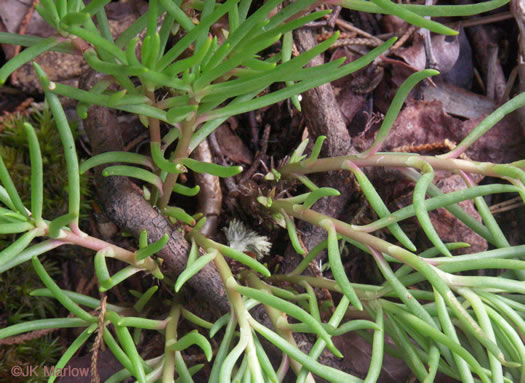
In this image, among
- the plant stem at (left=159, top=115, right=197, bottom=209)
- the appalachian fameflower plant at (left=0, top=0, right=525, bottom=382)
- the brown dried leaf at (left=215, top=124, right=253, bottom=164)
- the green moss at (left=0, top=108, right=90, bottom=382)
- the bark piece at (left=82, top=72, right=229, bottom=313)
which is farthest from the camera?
the brown dried leaf at (left=215, top=124, right=253, bottom=164)

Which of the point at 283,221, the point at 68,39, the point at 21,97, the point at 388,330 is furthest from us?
the point at 21,97

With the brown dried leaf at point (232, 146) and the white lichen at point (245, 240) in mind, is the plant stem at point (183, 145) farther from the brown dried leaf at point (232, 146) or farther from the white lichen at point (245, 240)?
the brown dried leaf at point (232, 146)

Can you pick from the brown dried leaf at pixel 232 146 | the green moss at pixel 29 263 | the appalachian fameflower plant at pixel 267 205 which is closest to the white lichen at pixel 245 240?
the appalachian fameflower plant at pixel 267 205

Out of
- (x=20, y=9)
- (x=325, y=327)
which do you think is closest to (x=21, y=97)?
(x=20, y=9)

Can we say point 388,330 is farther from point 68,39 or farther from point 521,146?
point 68,39

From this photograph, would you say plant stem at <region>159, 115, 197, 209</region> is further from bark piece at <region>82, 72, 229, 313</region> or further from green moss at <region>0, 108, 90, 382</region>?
green moss at <region>0, 108, 90, 382</region>

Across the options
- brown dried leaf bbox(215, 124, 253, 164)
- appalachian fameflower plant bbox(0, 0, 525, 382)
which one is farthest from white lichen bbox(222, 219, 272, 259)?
brown dried leaf bbox(215, 124, 253, 164)

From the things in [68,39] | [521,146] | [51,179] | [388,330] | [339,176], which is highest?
[68,39]
